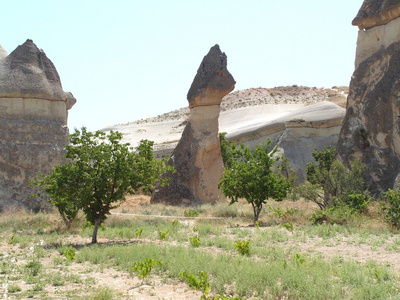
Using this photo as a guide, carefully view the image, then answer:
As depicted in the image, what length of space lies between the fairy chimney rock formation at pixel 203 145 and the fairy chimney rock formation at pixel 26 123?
221 inches

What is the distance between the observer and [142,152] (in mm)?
10906

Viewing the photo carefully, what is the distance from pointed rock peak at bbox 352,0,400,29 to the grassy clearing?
602 cm

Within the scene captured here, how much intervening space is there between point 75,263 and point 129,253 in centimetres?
85

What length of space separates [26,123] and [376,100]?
33.5 feet

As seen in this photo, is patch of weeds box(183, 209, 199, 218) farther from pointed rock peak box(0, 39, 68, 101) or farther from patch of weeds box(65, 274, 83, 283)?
A: patch of weeds box(65, 274, 83, 283)

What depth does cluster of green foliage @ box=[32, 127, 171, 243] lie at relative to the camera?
1044cm

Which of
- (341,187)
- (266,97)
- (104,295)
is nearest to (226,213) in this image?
(341,187)

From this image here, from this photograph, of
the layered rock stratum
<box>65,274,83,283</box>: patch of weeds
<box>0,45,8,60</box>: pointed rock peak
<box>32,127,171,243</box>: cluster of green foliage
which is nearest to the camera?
<box>65,274,83,283</box>: patch of weeds

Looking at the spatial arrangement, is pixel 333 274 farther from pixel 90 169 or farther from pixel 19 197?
pixel 19 197

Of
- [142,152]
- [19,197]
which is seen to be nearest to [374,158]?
[142,152]

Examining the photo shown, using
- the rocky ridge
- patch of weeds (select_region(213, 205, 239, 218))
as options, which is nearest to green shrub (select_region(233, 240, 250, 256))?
patch of weeds (select_region(213, 205, 239, 218))

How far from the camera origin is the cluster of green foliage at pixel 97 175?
10.4m

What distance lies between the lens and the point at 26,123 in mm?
15047

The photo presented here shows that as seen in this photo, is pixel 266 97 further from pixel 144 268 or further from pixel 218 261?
pixel 144 268
